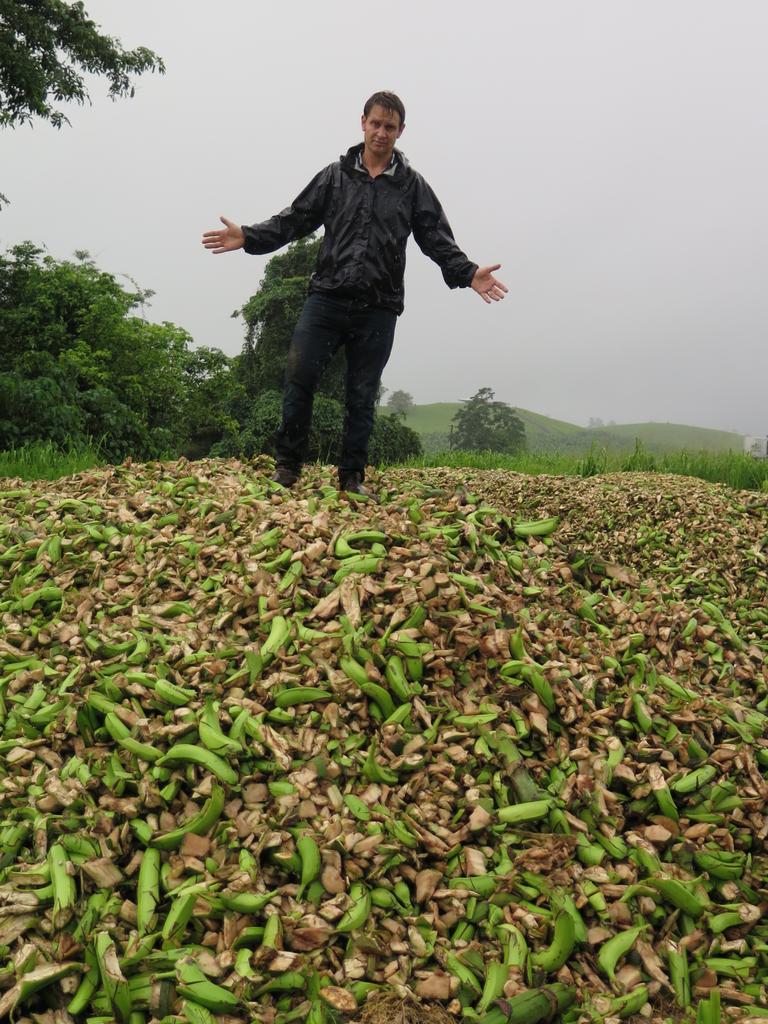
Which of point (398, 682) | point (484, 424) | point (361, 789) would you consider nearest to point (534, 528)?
point (398, 682)

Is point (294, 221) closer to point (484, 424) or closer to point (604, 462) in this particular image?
point (604, 462)

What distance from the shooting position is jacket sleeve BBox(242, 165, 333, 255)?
186 inches

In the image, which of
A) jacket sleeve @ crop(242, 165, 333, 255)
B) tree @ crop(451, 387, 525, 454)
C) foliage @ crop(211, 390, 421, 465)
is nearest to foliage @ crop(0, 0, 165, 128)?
foliage @ crop(211, 390, 421, 465)

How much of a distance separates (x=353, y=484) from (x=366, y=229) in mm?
1539

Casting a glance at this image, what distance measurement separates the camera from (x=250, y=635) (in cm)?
318

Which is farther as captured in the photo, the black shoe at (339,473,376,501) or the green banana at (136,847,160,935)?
the black shoe at (339,473,376,501)

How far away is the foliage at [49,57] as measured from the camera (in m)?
12.2

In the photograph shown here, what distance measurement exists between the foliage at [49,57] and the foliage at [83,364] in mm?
3274

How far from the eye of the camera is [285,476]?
5180mm

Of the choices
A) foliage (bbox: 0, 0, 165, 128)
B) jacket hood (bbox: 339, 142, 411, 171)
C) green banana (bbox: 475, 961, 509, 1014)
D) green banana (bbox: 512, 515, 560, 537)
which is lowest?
green banana (bbox: 475, 961, 509, 1014)

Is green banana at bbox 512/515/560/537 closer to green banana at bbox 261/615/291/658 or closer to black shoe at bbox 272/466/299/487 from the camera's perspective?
black shoe at bbox 272/466/299/487

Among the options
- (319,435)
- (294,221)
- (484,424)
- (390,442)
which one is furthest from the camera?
(484,424)

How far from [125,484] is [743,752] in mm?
3934

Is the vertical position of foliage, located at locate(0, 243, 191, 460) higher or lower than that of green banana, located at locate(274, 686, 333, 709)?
higher
